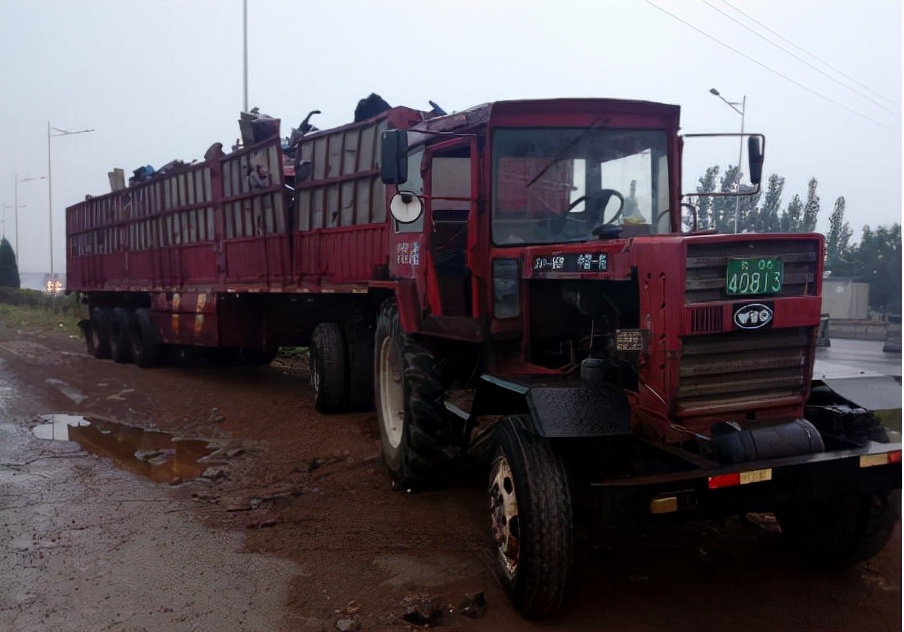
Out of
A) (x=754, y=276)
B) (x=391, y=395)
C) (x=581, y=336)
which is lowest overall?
(x=391, y=395)

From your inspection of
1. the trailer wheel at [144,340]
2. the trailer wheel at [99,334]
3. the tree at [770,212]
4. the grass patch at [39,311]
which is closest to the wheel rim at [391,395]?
the tree at [770,212]

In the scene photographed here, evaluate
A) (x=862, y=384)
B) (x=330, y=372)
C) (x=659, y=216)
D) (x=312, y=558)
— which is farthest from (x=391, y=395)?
(x=862, y=384)

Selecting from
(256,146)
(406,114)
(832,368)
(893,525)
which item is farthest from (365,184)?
(893,525)

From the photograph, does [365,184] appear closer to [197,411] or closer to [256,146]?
[256,146]

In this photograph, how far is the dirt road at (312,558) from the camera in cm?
415

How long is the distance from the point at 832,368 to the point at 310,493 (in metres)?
3.74

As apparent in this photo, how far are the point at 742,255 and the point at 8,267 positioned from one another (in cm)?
5148

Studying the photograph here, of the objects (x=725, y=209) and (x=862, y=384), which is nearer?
(x=862, y=384)

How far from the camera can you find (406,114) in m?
7.46

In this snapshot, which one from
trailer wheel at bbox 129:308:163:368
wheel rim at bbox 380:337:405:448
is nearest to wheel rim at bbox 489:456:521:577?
wheel rim at bbox 380:337:405:448

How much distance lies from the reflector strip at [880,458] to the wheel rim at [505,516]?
5.37 ft

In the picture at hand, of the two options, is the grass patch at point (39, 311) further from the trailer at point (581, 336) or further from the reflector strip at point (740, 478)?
the reflector strip at point (740, 478)

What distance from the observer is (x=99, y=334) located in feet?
52.6

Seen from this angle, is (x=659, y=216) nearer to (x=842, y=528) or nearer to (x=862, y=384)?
(x=862, y=384)
